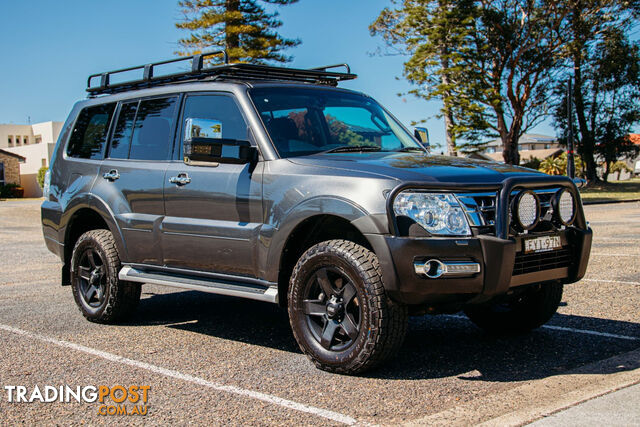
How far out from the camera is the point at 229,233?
535 centimetres

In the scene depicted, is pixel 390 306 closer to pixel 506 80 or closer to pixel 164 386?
pixel 164 386

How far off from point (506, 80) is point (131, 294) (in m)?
33.1

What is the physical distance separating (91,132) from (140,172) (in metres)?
1.23

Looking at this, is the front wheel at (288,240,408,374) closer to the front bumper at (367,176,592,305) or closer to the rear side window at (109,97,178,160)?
the front bumper at (367,176,592,305)

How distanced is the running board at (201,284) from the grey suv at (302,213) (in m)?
0.02

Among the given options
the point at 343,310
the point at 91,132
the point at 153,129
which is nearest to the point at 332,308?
the point at 343,310

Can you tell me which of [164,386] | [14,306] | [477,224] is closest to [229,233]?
[164,386]

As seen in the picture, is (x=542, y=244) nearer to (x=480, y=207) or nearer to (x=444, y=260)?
(x=480, y=207)

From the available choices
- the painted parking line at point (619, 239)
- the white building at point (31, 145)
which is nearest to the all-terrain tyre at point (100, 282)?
the painted parking line at point (619, 239)

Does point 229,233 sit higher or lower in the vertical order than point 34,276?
higher

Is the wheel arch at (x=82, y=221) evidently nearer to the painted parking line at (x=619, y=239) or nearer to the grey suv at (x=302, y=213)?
the grey suv at (x=302, y=213)

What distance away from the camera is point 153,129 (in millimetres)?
6312

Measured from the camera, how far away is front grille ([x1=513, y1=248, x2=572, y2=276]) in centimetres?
453

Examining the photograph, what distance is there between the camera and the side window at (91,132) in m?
6.86
